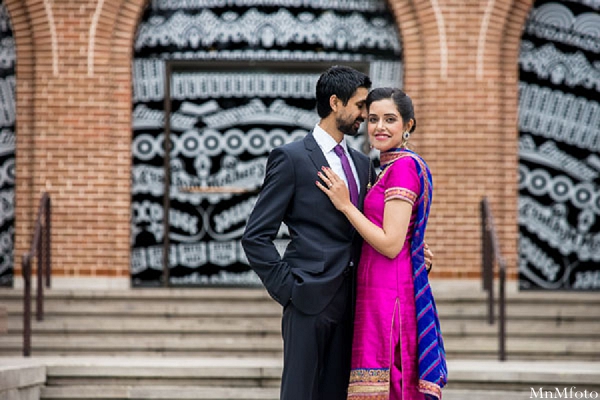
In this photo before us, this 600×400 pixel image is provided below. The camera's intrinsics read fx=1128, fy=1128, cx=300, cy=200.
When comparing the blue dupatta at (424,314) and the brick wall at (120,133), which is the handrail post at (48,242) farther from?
the blue dupatta at (424,314)

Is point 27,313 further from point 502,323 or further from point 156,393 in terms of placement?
point 502,323

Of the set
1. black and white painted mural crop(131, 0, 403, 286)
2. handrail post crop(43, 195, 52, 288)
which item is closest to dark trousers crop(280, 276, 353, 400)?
handrail post crop(43, 195, 52, 288)

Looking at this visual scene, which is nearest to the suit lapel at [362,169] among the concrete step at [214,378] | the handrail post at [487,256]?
the concrete step at [214,378]

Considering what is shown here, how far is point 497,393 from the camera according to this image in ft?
27.0

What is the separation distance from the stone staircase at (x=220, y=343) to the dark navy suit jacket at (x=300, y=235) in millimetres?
3978

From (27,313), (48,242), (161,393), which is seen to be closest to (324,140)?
(161,393)

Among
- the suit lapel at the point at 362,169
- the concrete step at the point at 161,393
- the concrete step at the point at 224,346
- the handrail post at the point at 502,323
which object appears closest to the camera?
the suit lapel at the point at 362,169

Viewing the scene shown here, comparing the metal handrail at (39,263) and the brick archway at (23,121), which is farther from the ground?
the brick archway at (23,121)

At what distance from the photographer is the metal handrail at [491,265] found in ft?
31.1

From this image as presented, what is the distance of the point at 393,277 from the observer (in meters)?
4.48

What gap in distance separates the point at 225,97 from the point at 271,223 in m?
7.76

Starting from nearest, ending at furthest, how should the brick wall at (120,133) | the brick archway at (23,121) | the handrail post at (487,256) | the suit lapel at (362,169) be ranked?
1. the suit lapel at (362,169)
2. the handrail post at (487,256)
3. the brick wall at (120,133)
4. the brick archway at (23,121)

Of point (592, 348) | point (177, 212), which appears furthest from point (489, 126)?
point (177, 212)

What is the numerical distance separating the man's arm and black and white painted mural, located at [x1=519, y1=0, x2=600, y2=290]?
7924mm
